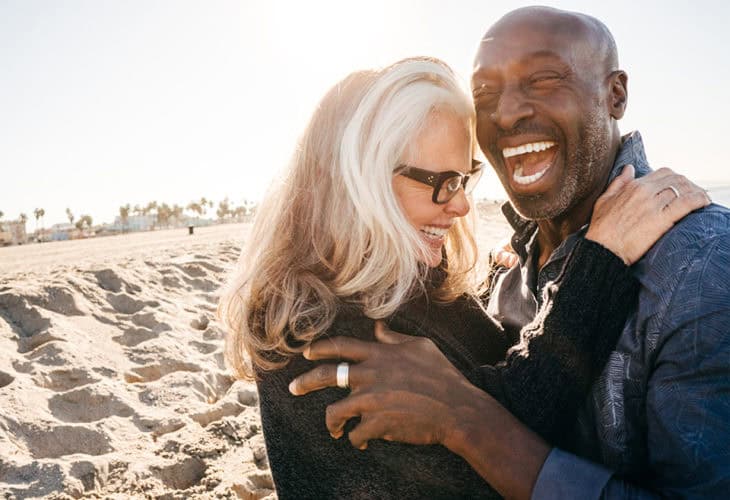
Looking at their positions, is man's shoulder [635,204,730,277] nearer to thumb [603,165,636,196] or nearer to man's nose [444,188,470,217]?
thumb [603,165,636,196]

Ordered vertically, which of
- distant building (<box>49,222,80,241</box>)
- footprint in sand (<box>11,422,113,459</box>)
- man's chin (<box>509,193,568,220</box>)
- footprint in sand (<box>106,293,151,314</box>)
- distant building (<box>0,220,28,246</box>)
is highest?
man's chin (<box>509,193,568,220</box>)

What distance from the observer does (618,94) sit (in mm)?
2520

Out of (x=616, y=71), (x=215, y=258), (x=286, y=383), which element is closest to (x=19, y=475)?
(x=286, y=383)

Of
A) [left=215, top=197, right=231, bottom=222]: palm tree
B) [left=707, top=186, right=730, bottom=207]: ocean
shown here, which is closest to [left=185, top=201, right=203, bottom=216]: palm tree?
[left=215, top=197, right=231, bottom=222]: palm tree

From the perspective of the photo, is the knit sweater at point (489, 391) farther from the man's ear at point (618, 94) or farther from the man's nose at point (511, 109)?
the man's ear at point (618, 94)

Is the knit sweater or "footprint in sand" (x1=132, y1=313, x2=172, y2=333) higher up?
the knit sweater

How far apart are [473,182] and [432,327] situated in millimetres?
971

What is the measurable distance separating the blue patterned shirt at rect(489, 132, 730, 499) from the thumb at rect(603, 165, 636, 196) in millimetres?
311

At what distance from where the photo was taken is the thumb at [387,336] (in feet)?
6.42

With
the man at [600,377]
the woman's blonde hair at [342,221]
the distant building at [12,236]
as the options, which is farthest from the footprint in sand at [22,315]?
Result: the distant building at [12,236]

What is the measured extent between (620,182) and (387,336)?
1137 millimetres

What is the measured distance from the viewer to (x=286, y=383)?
197 centimetres

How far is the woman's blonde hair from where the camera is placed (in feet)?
6.90

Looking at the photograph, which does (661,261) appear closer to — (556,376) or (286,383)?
(556,376)
